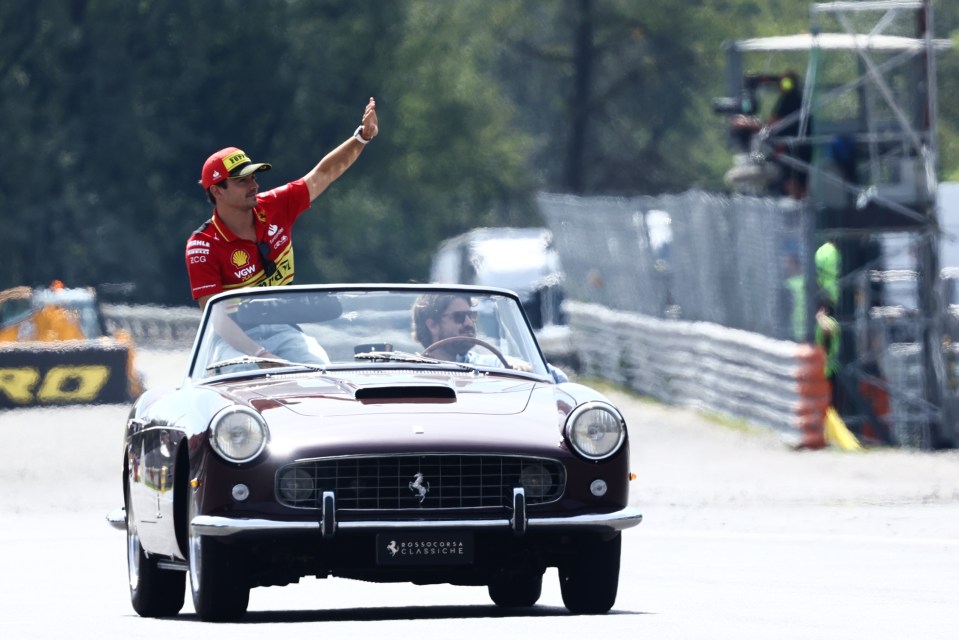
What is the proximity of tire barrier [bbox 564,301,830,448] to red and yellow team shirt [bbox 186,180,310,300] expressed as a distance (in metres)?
10.9

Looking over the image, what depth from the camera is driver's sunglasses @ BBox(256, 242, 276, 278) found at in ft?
35.6

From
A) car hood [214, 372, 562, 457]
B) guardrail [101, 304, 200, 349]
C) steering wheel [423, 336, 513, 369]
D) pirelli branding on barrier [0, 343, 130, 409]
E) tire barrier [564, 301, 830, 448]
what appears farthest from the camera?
guardrail [101, 304, 200, 349]

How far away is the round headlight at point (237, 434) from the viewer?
343 inches

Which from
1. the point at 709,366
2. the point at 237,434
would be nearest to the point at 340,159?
the point at 237,434

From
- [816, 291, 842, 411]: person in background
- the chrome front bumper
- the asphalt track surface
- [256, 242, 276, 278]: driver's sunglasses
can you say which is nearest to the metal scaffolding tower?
[816, 291, 842, 411]: person in background

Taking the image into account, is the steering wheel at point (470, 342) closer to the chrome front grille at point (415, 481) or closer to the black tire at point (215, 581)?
the chrome front grille at point (415, 481)

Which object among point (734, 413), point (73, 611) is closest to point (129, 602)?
point (73, 611)

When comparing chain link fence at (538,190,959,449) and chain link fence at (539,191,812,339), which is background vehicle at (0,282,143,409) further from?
chain link fence at (539,191,812,339)

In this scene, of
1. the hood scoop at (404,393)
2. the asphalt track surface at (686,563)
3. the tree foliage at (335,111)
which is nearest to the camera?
the asphalt track surface at (686,563)

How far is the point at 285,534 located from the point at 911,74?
18.4 meters

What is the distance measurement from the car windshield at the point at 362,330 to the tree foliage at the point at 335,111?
52835 mm

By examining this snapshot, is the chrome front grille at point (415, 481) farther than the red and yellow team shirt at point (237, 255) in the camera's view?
No

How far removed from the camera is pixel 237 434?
874 cm

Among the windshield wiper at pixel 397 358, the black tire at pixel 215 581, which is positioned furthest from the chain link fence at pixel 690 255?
the black tire at pixel 215 581
